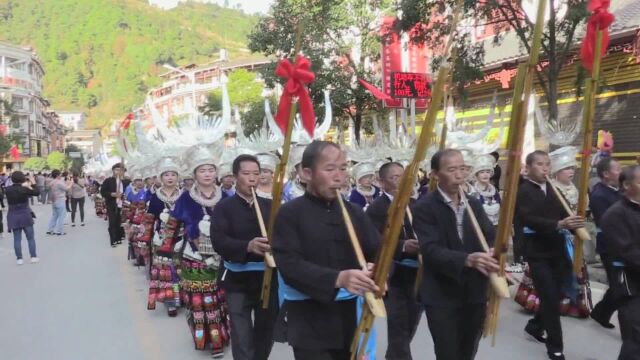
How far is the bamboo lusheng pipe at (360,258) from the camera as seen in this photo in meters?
2.69

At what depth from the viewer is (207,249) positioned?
539 cm

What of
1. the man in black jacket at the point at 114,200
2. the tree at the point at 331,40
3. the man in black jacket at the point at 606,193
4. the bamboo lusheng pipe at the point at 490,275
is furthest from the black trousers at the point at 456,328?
the tree at the point at 331,40

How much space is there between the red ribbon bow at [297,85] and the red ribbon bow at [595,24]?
5.84 feet

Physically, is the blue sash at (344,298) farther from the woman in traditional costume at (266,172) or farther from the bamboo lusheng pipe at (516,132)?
the woman in traditional costume at (266,172)

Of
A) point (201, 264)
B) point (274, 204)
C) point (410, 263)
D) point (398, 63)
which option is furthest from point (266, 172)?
point (398, 63)

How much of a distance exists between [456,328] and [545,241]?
5.86ft

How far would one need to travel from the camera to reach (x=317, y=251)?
9.87 feet

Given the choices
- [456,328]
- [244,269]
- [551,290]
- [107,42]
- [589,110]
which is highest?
[107,42]

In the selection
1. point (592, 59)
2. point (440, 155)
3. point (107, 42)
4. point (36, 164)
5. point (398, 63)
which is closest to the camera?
point (440, 155)

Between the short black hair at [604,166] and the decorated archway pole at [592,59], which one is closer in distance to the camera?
the decorated archway pole at [592,59]

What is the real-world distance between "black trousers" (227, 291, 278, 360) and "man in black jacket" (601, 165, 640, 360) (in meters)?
2.34

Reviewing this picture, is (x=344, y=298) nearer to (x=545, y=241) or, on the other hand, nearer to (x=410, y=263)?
(x=410, y=263)

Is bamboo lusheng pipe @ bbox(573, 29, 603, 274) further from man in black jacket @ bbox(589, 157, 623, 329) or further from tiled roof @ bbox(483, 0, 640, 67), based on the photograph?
tiled roof @ bbox(483, 0, 640, 67)

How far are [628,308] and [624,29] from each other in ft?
29.5
